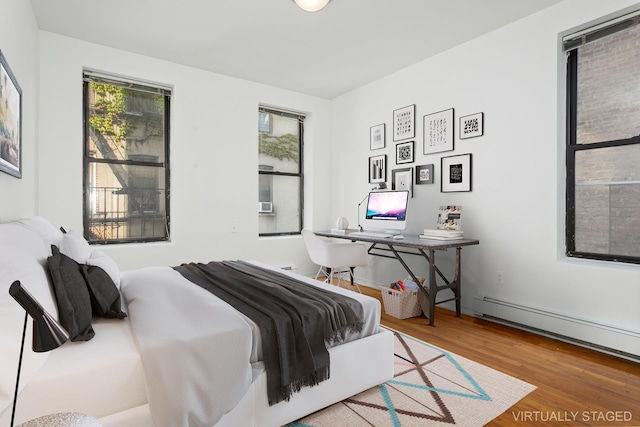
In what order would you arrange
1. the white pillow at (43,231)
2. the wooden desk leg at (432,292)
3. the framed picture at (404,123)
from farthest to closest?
the framed picture at (404,123) → the wooden desk leg at (432,292) → the white pillow at (43,231)

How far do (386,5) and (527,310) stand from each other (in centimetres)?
281

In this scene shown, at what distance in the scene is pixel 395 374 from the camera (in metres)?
2.19

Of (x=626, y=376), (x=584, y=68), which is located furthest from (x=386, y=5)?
(x=626, y=376)

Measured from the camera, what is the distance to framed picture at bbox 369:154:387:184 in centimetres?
436

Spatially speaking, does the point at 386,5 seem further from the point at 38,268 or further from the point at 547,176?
the point at 38,268

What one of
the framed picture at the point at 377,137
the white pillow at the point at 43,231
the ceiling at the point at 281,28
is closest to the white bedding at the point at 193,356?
the white pillow at the point at 43,231

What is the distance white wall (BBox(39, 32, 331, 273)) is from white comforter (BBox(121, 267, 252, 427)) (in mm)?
2321

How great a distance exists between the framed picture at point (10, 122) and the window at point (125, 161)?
4.00ft

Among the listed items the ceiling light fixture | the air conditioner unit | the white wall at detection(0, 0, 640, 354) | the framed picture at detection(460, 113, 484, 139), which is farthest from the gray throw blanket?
the air conditioner unit

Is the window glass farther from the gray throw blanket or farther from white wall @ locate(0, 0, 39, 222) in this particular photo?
white wall @ locate(0, 0, 39, 222)

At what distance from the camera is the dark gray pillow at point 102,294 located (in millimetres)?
1591

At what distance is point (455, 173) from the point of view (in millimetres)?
3582

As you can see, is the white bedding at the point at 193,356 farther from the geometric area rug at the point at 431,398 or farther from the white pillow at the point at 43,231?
the white pillow at the point at 43,231

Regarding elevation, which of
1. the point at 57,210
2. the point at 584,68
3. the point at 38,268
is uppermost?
the point at 584,68
